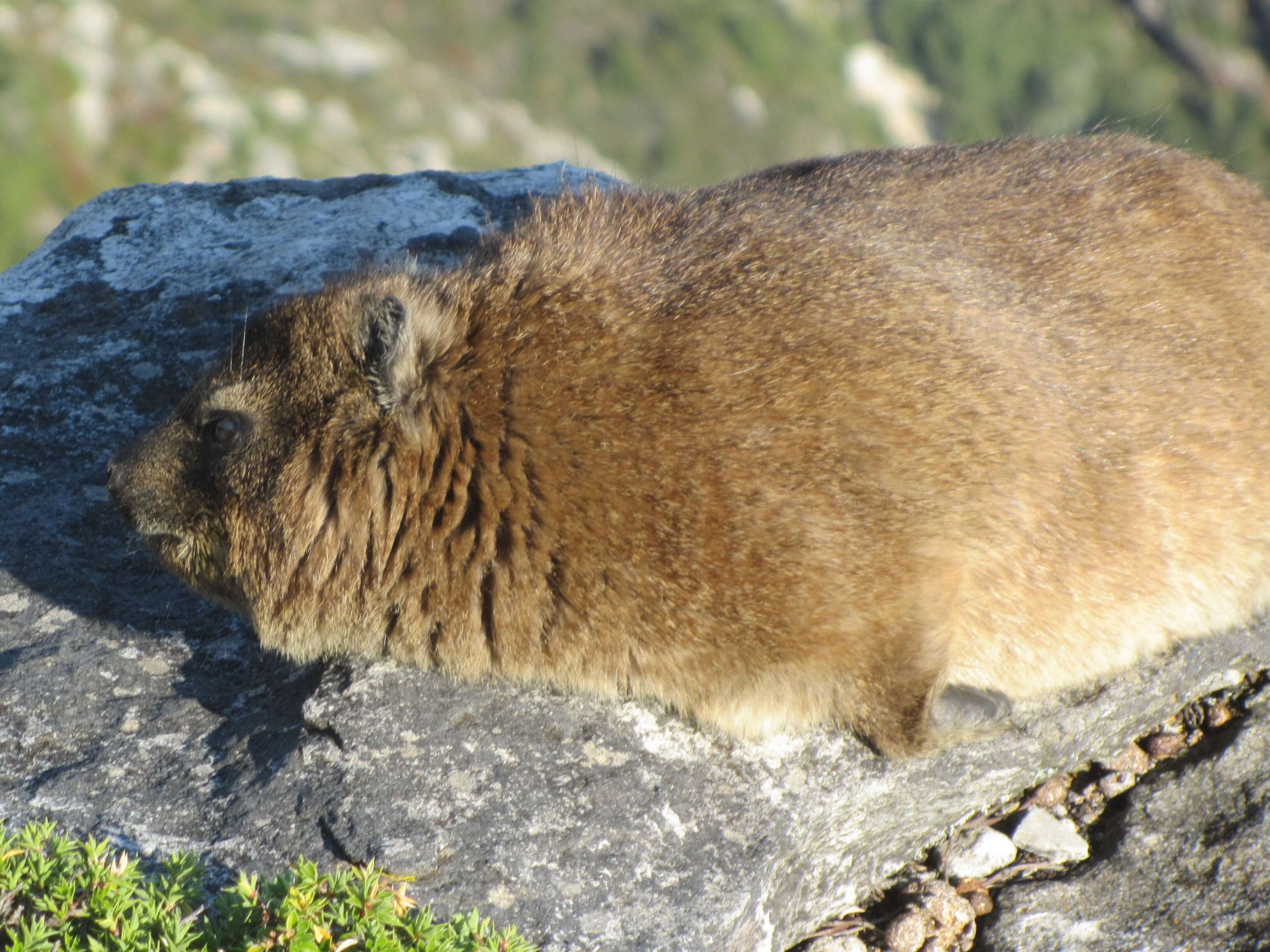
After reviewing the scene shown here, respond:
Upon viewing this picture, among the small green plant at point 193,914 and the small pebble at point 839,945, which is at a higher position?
the small green plant at point 193,914

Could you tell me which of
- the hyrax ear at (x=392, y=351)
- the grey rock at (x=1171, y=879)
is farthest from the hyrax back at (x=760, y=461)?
the grey rock at (x=1171, y=879)

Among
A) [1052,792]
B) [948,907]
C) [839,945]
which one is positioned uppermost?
[1052,792]

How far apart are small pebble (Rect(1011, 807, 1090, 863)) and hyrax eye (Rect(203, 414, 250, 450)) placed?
3285 mm

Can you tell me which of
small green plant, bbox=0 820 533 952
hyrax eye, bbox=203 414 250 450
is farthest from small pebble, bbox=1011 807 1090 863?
hyrax eye, bbox=203 414 250 450

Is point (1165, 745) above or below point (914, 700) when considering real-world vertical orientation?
below

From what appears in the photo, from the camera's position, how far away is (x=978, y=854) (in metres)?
4.78

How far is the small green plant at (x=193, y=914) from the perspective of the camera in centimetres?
309

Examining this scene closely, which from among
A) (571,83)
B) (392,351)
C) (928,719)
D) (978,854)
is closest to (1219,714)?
(978,854)

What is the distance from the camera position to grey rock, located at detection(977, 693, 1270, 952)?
14.1 ft

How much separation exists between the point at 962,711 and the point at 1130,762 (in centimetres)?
100

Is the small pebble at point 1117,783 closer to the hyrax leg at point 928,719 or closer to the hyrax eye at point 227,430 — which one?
the hyrax leg at point 928,719

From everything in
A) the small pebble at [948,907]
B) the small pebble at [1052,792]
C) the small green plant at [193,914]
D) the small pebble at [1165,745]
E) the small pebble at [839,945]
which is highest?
the small pebble at [1165,745]

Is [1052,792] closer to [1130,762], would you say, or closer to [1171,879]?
[1130,762]

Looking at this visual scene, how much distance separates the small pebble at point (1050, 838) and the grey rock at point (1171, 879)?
0.06m
